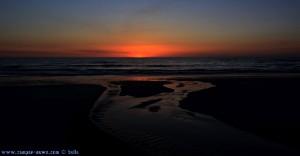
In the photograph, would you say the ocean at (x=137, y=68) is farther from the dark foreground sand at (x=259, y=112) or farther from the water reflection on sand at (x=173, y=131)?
the water reflection on sand at (x=173, y=131)

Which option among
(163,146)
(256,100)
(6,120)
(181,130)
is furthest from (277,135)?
(6,120)

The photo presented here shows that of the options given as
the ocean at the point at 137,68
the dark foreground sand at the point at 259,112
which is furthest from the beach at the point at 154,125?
the ocean at the point at 137,68

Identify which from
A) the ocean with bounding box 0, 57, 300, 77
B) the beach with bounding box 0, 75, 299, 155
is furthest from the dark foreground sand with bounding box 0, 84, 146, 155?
the ocean with bounding box 0, 57, 300, 77

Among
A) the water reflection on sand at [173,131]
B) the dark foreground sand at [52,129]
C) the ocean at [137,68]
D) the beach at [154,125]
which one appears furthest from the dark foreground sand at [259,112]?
the ocean at [137,68]

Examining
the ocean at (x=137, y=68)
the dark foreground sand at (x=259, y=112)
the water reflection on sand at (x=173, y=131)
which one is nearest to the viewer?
the water reflection on sand at (x=173, y=131)

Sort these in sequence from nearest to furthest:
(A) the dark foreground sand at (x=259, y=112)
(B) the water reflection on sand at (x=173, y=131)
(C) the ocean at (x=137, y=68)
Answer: (B) the water reflection on sand at (x=173, y=131) < (A) the dark foreground sand at (x=259, y=112) < (C) the ocean at (x=137, y=68)

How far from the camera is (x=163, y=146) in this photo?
745cm

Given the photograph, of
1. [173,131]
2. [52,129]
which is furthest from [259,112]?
[52,129]

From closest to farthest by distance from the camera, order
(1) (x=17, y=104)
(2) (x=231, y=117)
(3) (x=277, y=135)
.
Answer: (3) (x=277, y=135)
(2) (x=231, y=117)
(1) (x=17, y=104)

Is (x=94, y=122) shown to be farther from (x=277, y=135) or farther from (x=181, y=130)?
(x=277, y=135)

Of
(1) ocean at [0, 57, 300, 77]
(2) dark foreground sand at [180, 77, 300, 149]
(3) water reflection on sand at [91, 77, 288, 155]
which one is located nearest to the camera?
(3) water reflection on sand at [91, 77, 288, 155]

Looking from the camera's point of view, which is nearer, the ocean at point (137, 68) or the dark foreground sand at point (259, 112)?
the dark foreground sand at point (259, 112)

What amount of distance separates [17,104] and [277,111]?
11.0 m

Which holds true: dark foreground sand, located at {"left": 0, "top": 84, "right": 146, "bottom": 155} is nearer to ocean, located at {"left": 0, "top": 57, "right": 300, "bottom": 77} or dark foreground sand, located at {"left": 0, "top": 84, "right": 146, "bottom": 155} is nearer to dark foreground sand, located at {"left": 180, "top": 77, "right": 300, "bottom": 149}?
dark foreground sand, located at {"left": 180, "top": 77, "right": 300, "bottom": 149}
